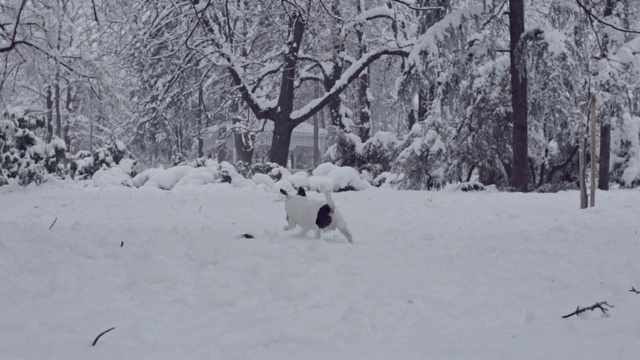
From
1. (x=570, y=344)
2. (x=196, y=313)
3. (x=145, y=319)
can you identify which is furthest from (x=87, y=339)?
(x=570, y=344)

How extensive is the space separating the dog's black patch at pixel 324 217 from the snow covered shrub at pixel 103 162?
11868 mm

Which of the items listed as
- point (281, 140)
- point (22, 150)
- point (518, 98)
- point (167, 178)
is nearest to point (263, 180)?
point (167, 178)

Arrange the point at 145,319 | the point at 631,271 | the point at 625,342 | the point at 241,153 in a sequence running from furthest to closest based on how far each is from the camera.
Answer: the point at 241,153 < the point at 631,271 < the point at 145,319 < the point at 625,342

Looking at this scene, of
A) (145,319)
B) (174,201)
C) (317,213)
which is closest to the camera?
(145,319)

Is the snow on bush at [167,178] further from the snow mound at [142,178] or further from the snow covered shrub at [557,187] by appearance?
the snow covered shrub at [557,187]

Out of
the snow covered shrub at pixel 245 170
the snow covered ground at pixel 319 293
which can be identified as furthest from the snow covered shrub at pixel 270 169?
the snow covered ground at pixel 319 293

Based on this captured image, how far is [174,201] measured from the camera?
9.95 meters

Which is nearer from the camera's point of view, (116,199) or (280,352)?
(280,352)

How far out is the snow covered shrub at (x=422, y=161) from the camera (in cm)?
1438

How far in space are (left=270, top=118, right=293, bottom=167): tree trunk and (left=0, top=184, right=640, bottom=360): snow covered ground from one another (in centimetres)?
1007

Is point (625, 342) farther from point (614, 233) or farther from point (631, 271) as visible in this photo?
point (614, 233)

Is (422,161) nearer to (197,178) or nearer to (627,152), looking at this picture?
(197,178)

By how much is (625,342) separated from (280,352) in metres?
1.43

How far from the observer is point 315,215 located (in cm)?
547
